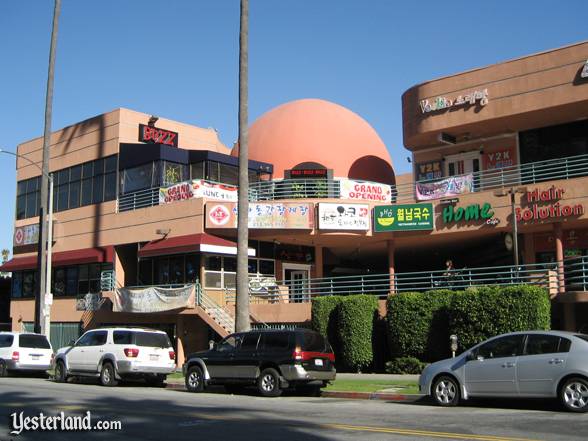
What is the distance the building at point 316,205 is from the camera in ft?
86.6

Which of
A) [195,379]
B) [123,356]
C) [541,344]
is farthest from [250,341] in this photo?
[541,344]

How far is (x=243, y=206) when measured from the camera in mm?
22141

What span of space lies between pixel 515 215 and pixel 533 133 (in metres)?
5.56

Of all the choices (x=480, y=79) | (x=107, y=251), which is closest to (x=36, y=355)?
(x=107, y=251)

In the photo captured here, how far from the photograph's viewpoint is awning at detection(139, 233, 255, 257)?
1142 inches

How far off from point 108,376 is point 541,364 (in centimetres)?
1294

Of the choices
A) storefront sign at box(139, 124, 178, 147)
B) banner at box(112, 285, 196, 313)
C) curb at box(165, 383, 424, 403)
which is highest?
storefront sign at box(139, 124, 178, 147)

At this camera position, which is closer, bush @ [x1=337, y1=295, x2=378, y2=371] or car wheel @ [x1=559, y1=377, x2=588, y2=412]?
car wheel @ [x1=559, y1=377, x2=588, y2=412]

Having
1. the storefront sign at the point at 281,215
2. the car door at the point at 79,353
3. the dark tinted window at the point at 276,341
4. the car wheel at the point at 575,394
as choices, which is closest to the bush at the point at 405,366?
the dark tinted window at the point at 276,341

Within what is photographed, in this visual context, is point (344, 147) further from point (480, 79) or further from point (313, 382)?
point (313, 382)

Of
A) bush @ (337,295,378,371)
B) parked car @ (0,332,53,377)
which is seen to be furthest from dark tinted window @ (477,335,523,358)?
parked car @ (0,332,53,377)

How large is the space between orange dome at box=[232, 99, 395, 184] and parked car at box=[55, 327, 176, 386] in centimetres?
1661

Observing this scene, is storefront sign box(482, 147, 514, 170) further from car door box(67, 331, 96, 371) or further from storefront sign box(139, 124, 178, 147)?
car door box(67, 331, 96, 371)

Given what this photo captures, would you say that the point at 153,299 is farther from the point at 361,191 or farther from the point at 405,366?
the point at 405,366
